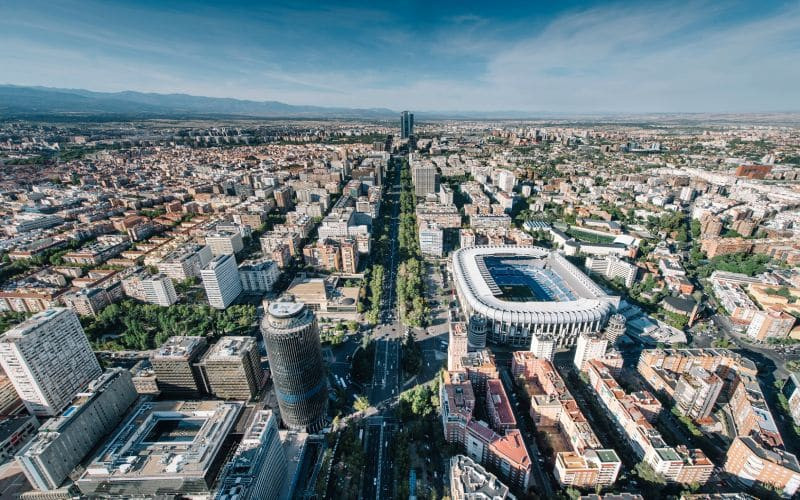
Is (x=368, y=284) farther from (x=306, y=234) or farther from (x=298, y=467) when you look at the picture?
(x=298, y=467)

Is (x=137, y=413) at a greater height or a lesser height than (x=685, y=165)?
lesser

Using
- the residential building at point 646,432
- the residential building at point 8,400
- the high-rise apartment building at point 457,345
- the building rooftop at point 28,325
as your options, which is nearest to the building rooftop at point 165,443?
the residential building at point 8,400

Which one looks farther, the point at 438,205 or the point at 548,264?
the point at 438,205

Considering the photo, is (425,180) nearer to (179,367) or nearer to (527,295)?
(527,295)

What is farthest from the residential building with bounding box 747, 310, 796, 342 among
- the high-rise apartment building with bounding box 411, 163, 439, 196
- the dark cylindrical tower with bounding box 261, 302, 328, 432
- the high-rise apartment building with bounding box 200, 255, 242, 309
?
the high-rise apartment building with bounding box 411, 163, 439, 196

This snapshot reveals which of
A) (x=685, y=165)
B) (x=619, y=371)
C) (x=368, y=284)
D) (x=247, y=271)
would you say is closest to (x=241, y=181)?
(x=247, y=271)

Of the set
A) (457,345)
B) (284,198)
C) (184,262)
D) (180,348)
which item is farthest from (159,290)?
(284,198)

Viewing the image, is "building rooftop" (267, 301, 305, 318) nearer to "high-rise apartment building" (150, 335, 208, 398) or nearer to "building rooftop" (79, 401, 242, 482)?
"building rooftop" (79, 401, 242, 482)
